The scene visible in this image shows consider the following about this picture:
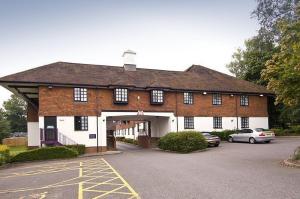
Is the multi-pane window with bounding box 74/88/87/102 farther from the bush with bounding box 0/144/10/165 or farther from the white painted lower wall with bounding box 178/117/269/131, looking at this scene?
the white painted lower wall with bounding box 178/117/269/131

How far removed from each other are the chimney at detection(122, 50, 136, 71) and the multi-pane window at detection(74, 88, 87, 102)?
7.59 m

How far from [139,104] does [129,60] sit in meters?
6.73

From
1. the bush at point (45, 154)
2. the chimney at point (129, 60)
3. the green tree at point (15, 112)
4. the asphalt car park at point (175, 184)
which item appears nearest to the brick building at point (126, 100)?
the chimney at point (129, 60)

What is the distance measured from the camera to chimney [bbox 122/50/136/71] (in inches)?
1518

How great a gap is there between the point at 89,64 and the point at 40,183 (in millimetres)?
24503

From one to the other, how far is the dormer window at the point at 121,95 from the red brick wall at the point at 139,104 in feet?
1.83

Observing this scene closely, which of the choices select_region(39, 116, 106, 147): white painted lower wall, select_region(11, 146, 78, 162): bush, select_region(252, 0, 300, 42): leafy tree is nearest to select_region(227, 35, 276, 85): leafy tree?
select_region(252, 0, 300, 42): leafy tree

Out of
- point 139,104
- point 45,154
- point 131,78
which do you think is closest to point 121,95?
point 139,104

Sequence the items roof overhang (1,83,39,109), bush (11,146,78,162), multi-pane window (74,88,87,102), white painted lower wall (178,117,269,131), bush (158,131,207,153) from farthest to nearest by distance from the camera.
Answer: white painted lower wall (178,117,269,131)
multi-pane window (74,88,87,102)
roof overhang (1,83,39,109)
bush (158,131,207,153)
bush (11,146,78,162)

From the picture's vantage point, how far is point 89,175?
1562cm

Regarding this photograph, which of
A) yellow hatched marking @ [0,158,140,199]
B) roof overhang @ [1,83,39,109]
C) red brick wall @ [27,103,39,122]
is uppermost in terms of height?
roof overhang @ [1,83,39,109]

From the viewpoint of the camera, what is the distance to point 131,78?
36.2m

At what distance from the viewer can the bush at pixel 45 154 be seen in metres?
26.0

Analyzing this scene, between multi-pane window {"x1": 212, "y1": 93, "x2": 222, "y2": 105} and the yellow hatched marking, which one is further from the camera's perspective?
multi-pane window {"x1": 212, "y1": 93, "x2": 222, "y2": 105}
